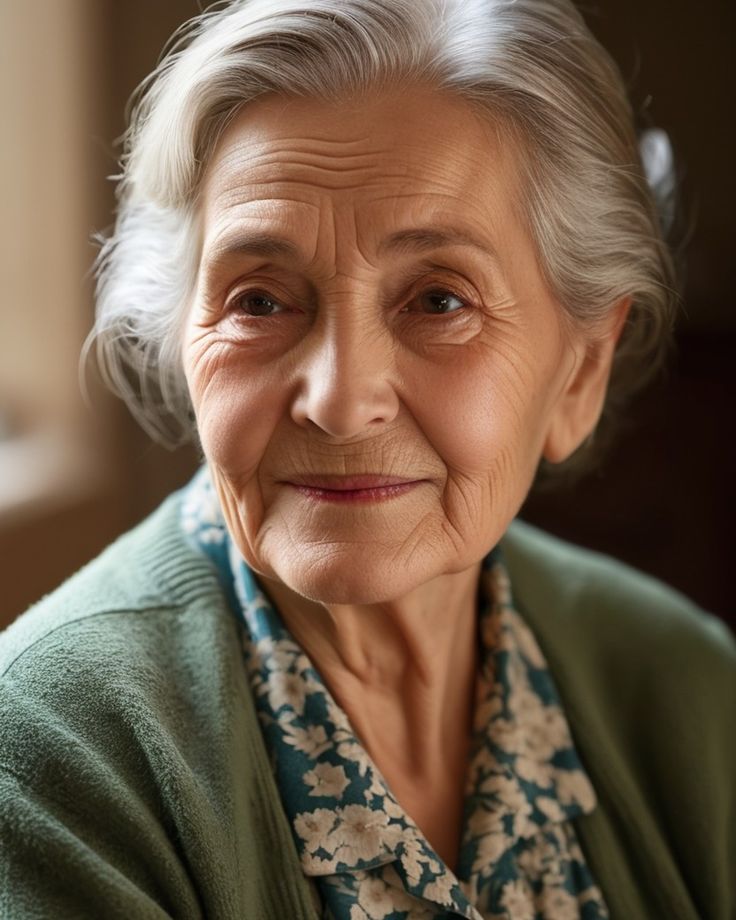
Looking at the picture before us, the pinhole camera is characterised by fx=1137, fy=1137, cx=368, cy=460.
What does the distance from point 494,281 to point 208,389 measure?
335 millimetres

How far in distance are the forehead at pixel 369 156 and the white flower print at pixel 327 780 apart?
602 mm

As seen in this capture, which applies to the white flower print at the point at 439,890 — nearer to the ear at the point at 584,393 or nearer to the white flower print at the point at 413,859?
the white flower print at the point at 413,859

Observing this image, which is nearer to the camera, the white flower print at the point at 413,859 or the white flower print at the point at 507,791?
the white flower print at the point at 413,859

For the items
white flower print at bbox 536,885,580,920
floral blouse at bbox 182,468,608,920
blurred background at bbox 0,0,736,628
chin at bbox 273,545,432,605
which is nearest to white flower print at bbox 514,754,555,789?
floral blouse at bbox 182,468,608,920

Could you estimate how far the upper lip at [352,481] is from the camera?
1.18 m

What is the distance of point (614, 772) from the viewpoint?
1.48 metres

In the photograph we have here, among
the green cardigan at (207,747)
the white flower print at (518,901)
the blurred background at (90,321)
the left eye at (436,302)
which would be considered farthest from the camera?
the blurred background at (90,321)

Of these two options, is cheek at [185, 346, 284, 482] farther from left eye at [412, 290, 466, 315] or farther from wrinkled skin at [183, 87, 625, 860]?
left eye at [412, 290, 466, 315]

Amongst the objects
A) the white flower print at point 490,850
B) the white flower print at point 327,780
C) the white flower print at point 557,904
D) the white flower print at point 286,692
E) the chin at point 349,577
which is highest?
the chin at point 349,577

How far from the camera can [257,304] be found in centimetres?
124

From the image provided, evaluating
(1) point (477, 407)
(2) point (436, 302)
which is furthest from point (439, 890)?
(2) point (436, 302)

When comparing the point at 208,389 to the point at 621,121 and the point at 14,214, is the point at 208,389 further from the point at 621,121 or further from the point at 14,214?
the point at 14,214

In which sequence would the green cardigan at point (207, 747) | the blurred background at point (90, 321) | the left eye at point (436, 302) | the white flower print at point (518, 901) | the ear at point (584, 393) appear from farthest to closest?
the blurred background at point (90, 321), the ear at point (584, 393), the white flower print at point (518, 901), the left eye at point (436, 302), the green cardigan at point (207, 747)

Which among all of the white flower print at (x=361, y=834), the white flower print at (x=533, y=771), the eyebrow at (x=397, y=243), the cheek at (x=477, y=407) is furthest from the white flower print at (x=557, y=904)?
the eyebrow at (x=397, y=243)
